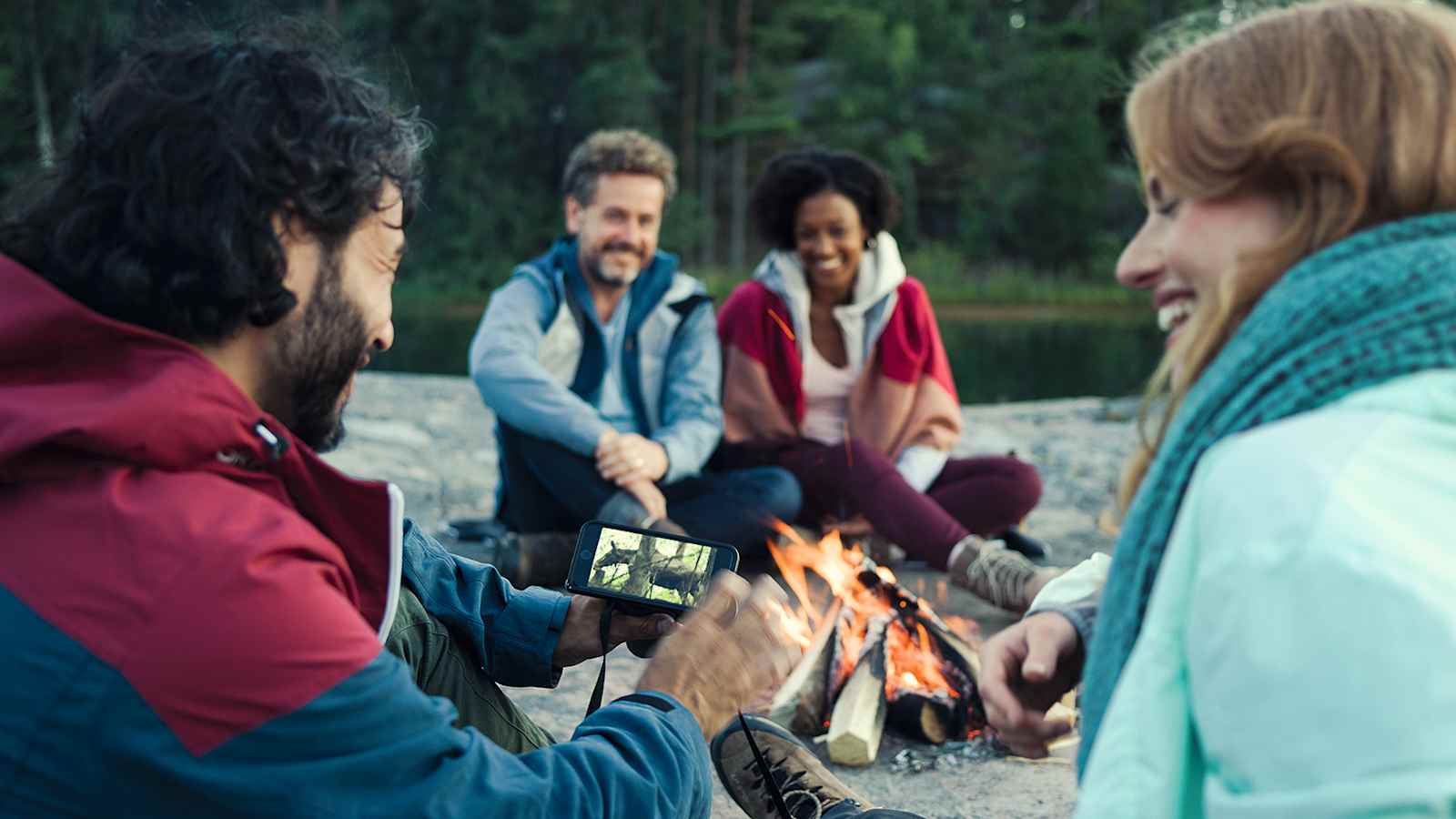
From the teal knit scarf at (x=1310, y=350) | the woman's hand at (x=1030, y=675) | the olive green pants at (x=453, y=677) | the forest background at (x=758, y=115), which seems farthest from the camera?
the forest background at (x=758, y=115)

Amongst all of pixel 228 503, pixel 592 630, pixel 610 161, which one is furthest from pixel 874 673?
pixel 610 161

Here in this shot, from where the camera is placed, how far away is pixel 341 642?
44.1 inches

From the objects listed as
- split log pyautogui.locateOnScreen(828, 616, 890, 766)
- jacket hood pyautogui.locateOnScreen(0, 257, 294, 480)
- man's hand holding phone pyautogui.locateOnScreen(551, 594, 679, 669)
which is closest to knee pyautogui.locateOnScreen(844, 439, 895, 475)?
split log pyautogui.locateOnScreen(828, 616, 890, 766)

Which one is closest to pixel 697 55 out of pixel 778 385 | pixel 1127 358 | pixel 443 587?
pixel 1127 358

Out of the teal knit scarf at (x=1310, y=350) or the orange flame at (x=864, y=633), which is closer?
the teal knit scarf at (x=1310, y=350)

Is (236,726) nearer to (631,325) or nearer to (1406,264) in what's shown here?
(1406,264)

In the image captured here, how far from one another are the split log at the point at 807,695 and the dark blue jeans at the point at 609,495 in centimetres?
114

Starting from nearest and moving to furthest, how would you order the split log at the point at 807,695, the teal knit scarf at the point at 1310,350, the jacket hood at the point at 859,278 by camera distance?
the teal knit scarf at the point at 1310,350
the split log at the point at 807,695
the jacket hood at the point at 859,278

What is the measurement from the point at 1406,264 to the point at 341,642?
3.23ft

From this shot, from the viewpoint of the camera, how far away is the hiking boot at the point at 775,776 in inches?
77.9

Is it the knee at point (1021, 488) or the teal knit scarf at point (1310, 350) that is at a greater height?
the teal knit scarf at point (1310, 350)

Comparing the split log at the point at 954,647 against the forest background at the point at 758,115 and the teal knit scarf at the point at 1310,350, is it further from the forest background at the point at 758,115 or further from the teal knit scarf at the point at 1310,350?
the forest background at the point at 758,115

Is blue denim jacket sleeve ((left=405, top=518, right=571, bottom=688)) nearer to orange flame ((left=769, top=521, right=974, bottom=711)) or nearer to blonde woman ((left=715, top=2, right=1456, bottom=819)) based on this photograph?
orange flame ((left=769, top=521, right=974, bottom=711))

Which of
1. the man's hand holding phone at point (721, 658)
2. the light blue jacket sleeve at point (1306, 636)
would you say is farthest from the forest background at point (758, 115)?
the light blue jacket sleeve at point (1306, 636)
